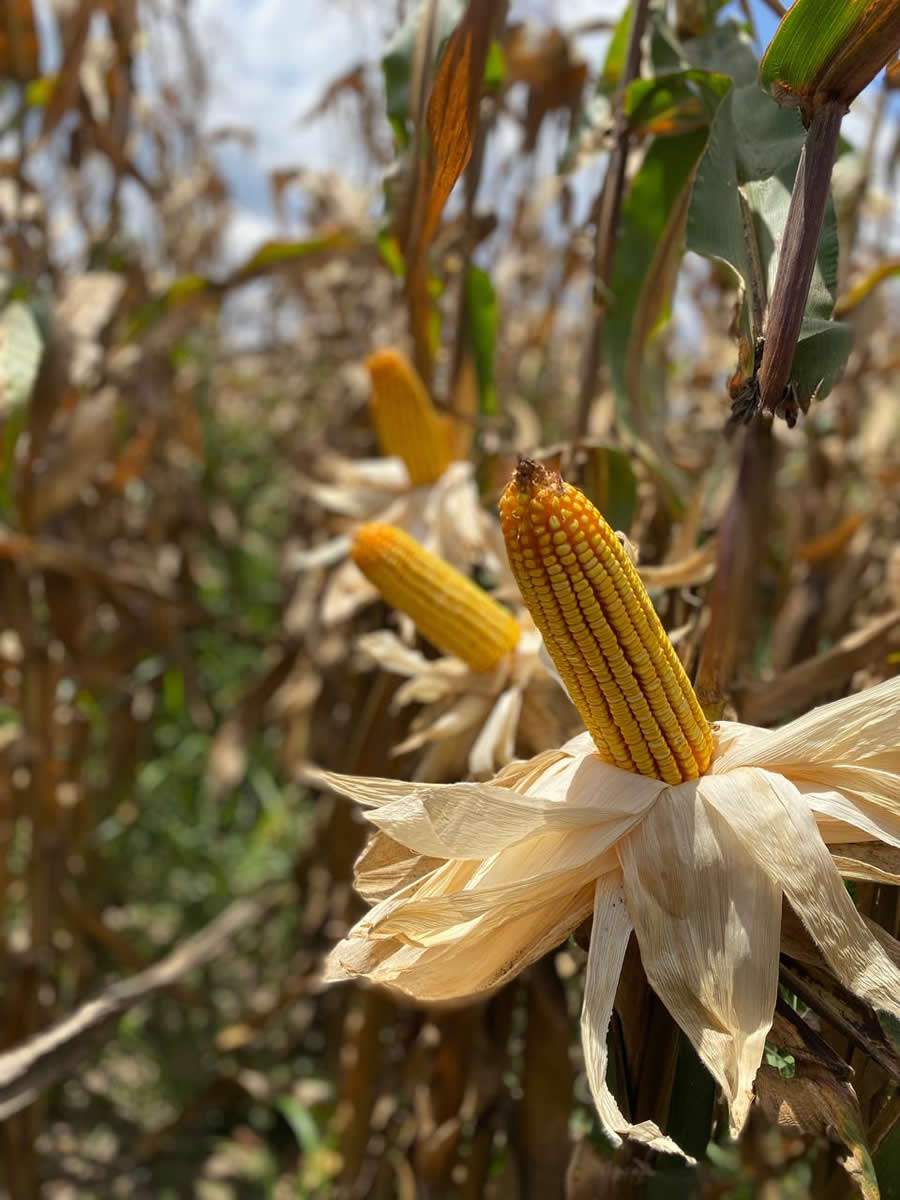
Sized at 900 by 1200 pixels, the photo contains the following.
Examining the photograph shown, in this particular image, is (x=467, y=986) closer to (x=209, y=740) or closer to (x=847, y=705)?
(x=847, y=705)

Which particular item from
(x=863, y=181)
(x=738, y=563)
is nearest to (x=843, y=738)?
(x=738, y=563)

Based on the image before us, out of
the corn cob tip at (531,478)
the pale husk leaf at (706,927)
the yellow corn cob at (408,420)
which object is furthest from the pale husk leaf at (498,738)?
the yellow corn cob at (408,420)

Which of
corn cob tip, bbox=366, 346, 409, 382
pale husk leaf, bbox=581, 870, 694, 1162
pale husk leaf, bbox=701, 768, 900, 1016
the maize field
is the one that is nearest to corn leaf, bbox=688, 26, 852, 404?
the maize field

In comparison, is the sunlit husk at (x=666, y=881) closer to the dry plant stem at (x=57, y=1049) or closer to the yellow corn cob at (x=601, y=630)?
the yellow corn cob at (x=601, y=630)

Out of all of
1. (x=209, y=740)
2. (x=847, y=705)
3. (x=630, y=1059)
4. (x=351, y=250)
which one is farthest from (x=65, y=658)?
(x=847, y=705)

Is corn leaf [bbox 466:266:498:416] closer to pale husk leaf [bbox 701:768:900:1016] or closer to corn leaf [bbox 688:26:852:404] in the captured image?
corn leaf [bbox 688:26:852:404]
